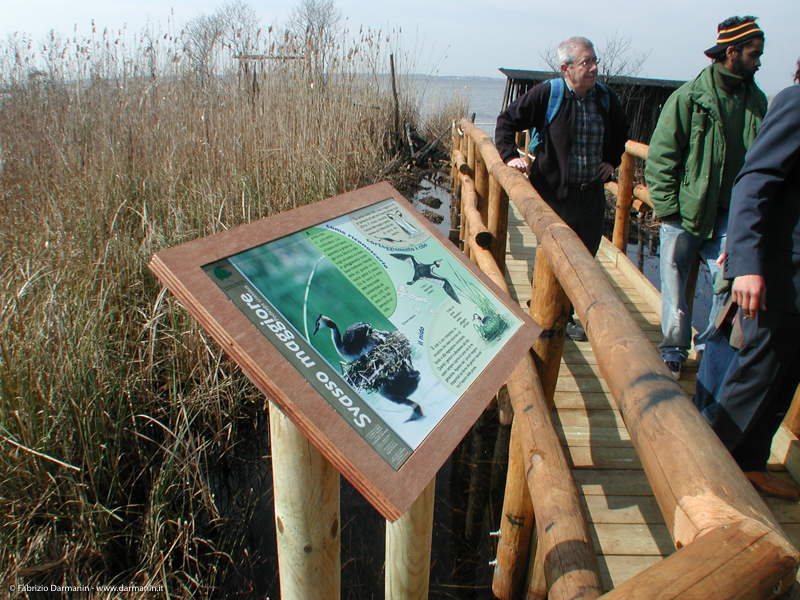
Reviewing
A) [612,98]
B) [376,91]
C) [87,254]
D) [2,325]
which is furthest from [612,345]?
[376,91]

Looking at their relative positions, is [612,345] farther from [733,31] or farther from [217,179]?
[217,179]

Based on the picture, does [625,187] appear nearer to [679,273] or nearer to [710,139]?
[679,273]

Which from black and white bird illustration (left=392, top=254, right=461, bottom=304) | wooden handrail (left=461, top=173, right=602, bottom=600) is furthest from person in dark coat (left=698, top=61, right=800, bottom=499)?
black and white bird illustration (left=392, top=254, right=461, bottom=304)

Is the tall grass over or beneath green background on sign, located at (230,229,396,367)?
beneath

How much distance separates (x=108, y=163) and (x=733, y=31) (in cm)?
388

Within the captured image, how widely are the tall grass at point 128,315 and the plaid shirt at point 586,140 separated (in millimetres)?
2096

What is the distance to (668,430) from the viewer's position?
2.71 ft

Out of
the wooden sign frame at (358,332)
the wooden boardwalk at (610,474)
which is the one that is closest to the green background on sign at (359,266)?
the wooden sign frame at (358,332)

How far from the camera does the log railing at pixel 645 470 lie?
2.12 ft

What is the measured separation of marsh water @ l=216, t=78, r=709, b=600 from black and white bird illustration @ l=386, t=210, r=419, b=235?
1805 mm

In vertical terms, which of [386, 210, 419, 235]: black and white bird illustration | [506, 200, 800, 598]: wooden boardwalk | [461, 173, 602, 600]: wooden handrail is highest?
[386, 210, 419, 235]: black and white bird illustration

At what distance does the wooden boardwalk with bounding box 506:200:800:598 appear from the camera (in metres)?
1.91

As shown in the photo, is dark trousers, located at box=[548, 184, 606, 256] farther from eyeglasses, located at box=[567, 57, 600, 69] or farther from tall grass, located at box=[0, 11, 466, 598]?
tall grass, located at box=[0, 11, 466, 598]

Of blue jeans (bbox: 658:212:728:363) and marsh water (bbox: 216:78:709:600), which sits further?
blue jeans (bbox: 658:212:728:363)
